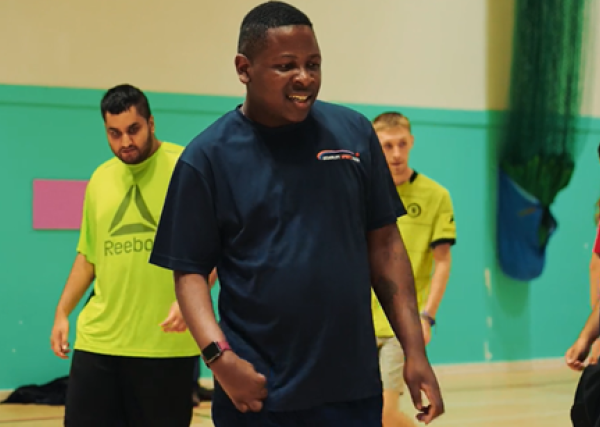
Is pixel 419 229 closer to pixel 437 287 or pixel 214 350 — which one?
pixel 437 287

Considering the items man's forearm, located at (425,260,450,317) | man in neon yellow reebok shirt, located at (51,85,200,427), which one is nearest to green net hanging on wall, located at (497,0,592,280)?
man's forearm, located at (425,260,450,317)

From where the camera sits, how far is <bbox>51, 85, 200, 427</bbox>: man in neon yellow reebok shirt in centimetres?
360

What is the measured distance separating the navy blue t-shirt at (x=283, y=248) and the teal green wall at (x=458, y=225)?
521 cm

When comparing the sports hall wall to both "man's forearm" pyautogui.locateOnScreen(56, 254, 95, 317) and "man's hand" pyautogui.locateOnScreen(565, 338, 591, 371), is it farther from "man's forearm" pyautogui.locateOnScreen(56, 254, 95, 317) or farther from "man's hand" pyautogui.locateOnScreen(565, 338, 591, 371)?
"man's hand" pyautogui.locateOnScreen(565, 338, 591, 371)

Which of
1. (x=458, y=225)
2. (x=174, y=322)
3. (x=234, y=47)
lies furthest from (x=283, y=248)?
(x=458, y=225)

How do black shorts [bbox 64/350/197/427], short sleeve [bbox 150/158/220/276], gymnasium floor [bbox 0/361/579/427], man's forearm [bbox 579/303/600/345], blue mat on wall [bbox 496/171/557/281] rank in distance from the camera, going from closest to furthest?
short sleeve [bbox 150/158/220/276], man's forearm [bbox 579/303/600/345], black shorts [bbox 64/350/197/427], gymnasium floor [bbox 0/361/579/427], blue mat on wall [bbox 496/171/557/281]

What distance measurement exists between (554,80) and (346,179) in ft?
22.0

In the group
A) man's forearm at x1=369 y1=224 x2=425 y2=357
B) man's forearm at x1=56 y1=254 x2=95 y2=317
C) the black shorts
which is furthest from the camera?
man's forearm at x1=56 y1=254 x2=95 y2=317

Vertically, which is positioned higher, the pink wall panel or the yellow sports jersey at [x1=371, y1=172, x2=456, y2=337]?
the yellow sports jersey at [x1=371, y1=172, x2=456, y2=337]

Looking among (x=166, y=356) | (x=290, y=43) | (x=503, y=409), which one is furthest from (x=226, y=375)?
(x=503, y=409)

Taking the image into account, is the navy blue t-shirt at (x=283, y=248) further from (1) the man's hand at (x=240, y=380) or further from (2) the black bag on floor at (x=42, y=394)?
(2) the black bag on floor at (x=42, y=394)

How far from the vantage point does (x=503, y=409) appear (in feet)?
21.4

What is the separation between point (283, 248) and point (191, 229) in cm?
22

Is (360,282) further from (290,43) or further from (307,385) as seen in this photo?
(290,43)
